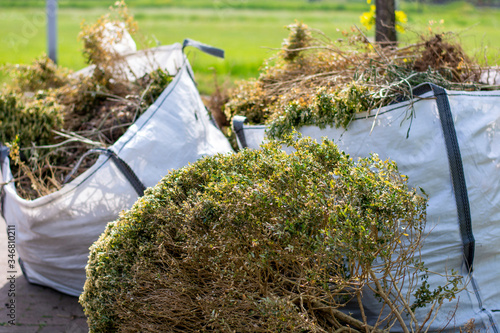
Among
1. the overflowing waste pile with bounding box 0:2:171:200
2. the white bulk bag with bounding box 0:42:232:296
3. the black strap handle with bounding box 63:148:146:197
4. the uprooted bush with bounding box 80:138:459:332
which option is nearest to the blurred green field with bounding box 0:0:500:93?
the overflowing waste pile with bounding box 0:2:171:200

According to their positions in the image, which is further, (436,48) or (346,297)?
(436,48)

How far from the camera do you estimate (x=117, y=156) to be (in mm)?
3619

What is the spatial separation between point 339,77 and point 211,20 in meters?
34.8

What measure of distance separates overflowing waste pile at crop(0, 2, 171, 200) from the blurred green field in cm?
1372

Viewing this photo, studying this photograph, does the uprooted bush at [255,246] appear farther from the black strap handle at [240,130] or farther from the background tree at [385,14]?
the background tree at [385,14]

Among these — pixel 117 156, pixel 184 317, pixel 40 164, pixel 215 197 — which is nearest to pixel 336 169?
pixel 215 197

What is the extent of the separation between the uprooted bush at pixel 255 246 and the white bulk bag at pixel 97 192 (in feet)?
2.37

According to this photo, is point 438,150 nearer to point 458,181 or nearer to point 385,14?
point 458,181

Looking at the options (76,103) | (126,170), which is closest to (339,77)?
(126,170)

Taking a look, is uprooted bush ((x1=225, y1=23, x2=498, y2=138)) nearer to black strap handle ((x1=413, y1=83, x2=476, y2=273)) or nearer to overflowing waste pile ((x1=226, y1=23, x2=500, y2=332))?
overflowing waste pile ((x1=226, y1=23, x2=500, y2=332))

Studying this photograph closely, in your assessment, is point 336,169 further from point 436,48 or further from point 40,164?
point 40,164

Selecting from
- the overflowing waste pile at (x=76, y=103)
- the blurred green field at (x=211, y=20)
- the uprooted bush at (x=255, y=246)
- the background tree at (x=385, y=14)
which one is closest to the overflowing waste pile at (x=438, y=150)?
the uprooted bush at (x=255, y=246)

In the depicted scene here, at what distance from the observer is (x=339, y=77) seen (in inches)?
157

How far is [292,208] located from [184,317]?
802mm
